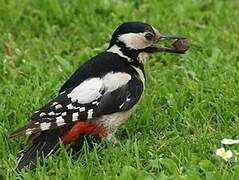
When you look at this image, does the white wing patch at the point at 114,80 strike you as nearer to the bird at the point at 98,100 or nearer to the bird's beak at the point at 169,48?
the bird at the point at 98,100

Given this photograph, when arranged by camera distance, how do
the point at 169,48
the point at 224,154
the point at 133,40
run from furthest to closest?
the point at 169,48
the point at 133,40
the point at 224,154

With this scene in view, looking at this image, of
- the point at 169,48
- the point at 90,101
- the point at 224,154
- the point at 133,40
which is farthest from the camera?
the point at 169,48

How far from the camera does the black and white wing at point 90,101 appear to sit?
5.56 meters

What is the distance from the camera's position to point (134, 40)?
20.0 feet

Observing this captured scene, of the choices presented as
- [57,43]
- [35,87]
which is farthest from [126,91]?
[57,43]

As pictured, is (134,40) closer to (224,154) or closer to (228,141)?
(228,141)

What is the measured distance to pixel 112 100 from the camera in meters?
5.80

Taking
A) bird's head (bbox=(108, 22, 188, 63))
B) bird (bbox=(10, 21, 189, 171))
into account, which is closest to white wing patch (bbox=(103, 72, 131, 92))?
bird (bbox=(10, 21, 189, 171))

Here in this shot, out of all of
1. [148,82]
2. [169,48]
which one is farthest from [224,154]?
[148,82]

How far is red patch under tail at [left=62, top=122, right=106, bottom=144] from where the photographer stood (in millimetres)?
5637

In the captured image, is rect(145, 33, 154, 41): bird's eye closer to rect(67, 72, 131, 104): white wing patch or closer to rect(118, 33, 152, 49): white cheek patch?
rect(118, 33, 152, 49): white cheek patch

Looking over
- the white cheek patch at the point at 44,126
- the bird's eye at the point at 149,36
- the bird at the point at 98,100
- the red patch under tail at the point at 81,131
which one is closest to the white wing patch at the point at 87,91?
the bird at the point at 98,100

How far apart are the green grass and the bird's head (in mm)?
427

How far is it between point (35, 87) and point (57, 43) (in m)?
1.16
